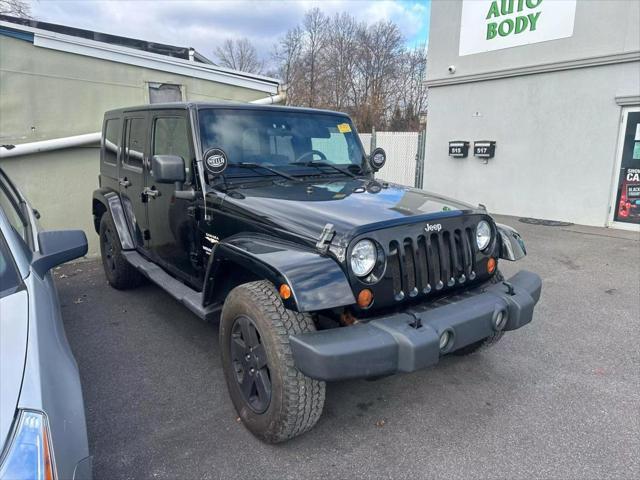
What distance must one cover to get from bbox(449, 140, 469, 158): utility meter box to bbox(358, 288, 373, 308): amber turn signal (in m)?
9.84

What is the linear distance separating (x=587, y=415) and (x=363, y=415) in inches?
56.8

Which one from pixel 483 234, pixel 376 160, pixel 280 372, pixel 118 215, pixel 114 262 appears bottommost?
pixel 114 262

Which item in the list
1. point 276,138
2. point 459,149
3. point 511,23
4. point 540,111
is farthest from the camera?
point 459,149

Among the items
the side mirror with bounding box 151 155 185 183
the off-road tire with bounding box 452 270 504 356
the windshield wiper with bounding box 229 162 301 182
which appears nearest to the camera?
the side mirror with bounding box 151 155 185 183

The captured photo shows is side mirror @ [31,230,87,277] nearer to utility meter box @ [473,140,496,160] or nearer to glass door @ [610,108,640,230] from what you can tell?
glass door @ [610,108,640,230]

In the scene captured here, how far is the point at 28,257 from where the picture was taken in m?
A: 2.25

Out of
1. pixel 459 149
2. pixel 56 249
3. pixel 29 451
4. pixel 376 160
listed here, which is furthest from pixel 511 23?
pixel 29 451

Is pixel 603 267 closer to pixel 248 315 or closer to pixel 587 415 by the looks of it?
pixel 587 415

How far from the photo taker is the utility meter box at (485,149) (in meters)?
10.7

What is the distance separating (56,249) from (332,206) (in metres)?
1.55

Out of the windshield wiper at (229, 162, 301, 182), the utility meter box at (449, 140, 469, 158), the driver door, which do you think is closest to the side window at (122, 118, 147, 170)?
the driver door

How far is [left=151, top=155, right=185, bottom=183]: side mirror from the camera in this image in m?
3.12

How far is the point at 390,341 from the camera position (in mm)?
2188

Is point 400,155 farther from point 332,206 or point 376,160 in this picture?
point 332,206
